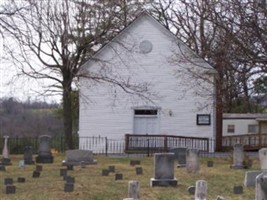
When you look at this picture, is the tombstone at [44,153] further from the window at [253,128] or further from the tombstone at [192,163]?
the window at [253,128]

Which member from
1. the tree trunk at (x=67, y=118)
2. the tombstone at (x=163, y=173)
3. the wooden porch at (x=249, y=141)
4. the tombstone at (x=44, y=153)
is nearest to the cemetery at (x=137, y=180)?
the tombstone at (x=163, y=173)

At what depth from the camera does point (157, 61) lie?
37.7 metres

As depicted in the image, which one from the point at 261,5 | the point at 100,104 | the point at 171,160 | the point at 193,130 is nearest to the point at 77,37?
the point at 100,104

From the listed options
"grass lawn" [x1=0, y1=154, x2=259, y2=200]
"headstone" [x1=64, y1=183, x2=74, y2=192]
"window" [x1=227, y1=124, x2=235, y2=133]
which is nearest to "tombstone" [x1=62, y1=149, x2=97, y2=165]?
"grass lawn" [x1=0, y1=154, x2=259, y2=200]

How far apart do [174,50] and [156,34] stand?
149cm

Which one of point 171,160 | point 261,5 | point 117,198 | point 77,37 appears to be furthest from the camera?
point 77,37

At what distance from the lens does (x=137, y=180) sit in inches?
709

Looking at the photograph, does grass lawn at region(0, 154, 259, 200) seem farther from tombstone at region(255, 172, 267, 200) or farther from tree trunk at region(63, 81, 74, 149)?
tree trunk at region(63, 81, 74, 149)

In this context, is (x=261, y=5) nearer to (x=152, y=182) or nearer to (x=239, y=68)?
(x=239, y=68)

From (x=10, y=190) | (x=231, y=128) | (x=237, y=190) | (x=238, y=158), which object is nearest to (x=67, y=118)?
(x=238, y=158)

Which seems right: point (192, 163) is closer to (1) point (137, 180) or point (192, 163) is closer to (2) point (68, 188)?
(1) point (137, 180)

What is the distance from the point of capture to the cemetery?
1448 centimetres

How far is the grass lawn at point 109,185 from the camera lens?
14.6 meters

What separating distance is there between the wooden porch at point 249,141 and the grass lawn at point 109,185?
1679 centimetres
